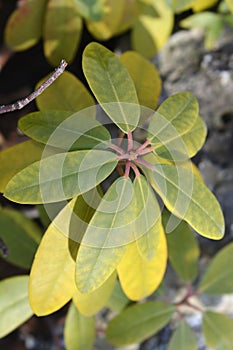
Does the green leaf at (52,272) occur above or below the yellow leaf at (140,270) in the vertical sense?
above

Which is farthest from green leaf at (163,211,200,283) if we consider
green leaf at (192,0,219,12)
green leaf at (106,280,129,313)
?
green leaf at (192,0,219,12)

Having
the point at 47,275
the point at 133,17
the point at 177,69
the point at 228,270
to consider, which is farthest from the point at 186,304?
the point at 133,17

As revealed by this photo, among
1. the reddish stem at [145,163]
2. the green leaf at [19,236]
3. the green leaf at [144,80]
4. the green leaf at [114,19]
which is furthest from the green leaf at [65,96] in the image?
the green leaf at [114,19]

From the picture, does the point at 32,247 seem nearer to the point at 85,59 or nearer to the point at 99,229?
the point at 99,229

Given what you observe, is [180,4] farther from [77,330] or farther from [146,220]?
[77,330]

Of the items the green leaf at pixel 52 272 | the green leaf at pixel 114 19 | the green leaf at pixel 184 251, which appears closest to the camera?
the green leaf at pixel 52 272

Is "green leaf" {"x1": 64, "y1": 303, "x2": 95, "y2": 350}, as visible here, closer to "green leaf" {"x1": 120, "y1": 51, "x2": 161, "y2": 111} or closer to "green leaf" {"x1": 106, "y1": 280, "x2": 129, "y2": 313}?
"green leaf" {"x1": 106, "y1": 280, "x2": 129, "y2": 313}

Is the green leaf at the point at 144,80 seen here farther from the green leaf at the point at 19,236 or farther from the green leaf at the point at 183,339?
the green leaf at the point at 183,339
